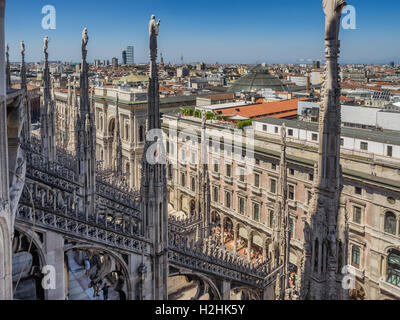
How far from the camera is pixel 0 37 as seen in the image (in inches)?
199

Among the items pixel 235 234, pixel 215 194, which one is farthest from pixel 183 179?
pixel 235 234

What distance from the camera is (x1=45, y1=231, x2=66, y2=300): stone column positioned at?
35.1 ft

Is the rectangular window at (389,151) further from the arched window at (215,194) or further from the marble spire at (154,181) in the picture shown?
the marble spire at (154,181)

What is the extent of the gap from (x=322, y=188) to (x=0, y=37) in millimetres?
5832

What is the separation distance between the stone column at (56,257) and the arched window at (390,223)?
713 inches

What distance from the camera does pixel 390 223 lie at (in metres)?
22.1

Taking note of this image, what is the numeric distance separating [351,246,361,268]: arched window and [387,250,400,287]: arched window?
6.50 feet

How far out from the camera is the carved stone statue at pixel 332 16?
6953 mm

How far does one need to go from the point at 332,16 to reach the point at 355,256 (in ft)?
67.3

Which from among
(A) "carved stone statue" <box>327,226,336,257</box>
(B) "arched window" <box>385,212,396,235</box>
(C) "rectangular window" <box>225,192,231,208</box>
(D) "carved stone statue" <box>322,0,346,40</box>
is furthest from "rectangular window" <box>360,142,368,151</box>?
(D) "carved stone statue" <box>322,0,346,40</box>
